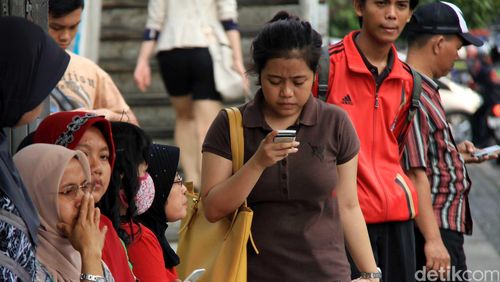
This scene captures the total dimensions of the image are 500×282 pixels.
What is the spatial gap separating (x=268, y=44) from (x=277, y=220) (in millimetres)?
665

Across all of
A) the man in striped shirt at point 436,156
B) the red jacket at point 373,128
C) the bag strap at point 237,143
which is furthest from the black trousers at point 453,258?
the bag strap at point 237,143

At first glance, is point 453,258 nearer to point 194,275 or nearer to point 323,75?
point 323,75

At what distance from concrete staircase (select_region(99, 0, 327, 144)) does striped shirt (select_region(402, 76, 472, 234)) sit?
17.4 ft

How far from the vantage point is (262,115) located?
4754mm

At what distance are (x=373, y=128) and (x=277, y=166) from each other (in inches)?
36.1

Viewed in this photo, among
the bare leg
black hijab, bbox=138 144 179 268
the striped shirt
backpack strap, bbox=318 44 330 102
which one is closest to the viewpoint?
black hijab, bbox=138 144 179 268

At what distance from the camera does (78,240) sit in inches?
156

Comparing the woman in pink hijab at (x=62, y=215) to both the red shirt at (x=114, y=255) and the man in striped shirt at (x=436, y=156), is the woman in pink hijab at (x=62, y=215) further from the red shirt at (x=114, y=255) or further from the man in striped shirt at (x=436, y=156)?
the man in striped shirt at (x=436, y=156)

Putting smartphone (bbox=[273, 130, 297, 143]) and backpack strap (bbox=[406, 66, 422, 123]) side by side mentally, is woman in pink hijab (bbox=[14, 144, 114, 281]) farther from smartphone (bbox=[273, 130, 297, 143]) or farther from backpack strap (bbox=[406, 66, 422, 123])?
backpack strap (bbox=[406, 66, 422, 123])

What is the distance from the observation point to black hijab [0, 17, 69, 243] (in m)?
3.59

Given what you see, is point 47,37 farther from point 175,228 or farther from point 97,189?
point 175,228

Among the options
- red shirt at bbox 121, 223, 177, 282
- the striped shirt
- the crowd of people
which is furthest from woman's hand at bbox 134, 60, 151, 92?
red shirt at bbox 121, 223, 177, 282

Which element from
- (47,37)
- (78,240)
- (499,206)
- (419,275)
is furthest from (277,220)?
(499,206)

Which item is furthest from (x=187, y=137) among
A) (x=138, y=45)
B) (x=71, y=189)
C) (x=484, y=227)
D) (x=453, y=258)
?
(x=71, y=189)
